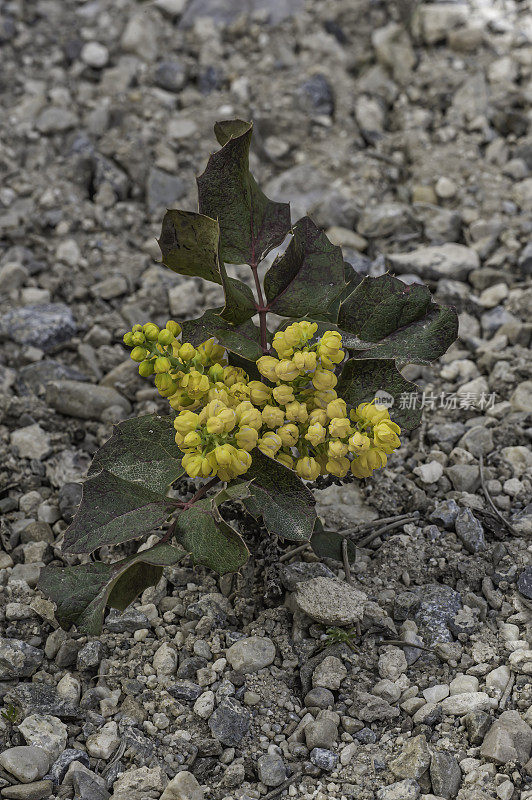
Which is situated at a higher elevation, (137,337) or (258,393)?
(137,337)

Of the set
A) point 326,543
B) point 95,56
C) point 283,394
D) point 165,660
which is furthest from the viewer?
point 95,56

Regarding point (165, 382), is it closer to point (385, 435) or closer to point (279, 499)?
point (279, 499)

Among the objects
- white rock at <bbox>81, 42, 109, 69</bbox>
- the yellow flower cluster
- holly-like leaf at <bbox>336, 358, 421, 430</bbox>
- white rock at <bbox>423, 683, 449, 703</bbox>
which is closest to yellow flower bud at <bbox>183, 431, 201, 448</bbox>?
the yellow flower cluster

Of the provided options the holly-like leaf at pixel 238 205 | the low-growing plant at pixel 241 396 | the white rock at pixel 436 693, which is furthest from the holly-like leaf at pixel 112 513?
the white rock at pixel 436 693

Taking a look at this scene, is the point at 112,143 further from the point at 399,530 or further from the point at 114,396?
the point at 399,530

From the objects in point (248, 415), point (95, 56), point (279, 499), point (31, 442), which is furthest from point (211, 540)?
point (95, 56)
